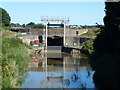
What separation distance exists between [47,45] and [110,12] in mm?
25046

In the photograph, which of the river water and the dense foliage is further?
the river water

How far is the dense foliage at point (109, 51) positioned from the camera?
8547mm

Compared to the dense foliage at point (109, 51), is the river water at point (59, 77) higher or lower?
lower

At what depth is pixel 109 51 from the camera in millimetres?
10969

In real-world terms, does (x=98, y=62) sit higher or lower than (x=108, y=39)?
lower

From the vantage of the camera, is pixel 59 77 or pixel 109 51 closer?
pixel 109 51

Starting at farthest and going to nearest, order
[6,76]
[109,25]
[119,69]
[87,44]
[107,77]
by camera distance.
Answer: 1. [87,44]
2. [109,25]
3. [6,76]
4. [107,77]
5. [119,69]

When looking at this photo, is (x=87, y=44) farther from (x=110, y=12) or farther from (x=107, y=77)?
(x=107, y=77)

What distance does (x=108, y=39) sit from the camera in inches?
442

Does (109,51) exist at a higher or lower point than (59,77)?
higher

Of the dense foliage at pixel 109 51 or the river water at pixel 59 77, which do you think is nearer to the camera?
the dense foliage at pixel 109 51

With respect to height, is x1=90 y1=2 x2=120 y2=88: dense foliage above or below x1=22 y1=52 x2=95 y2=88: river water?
above

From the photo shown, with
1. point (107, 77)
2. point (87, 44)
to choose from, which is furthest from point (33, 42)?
point (107, 77)

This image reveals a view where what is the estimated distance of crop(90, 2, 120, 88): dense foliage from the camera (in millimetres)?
8547
